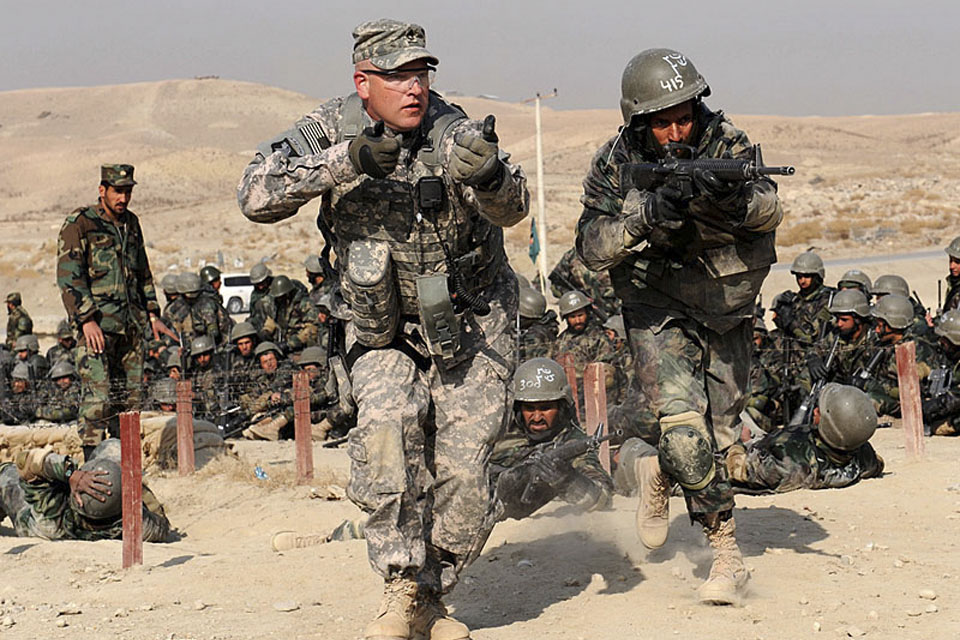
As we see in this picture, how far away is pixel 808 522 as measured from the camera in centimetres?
720

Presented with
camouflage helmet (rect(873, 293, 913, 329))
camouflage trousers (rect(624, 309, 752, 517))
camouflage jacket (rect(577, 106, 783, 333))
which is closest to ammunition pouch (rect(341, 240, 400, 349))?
camouflage jacket (rect(577, 106, 783, 333))

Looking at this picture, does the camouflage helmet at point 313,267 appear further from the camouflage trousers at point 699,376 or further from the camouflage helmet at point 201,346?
the camouflage trousers at point 699,376

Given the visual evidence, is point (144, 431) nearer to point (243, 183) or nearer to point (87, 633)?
point (87, 633)

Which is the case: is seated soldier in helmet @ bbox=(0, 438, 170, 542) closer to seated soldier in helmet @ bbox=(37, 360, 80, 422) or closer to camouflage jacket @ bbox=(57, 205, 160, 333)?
camouflage jacket @ bbox=(57, 205, 160, 333)

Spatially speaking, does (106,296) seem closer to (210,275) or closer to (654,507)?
(654,507)

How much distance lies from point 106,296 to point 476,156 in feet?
20.6

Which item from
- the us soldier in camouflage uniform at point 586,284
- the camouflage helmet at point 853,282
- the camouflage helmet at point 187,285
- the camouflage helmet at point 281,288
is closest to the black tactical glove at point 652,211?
the camouflage helmet at point 853,282

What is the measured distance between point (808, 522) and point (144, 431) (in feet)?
22.6

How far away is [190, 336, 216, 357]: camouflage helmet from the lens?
15352mm

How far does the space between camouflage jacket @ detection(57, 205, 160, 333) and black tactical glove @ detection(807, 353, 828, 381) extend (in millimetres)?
5940

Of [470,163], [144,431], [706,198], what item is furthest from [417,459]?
[144,431]

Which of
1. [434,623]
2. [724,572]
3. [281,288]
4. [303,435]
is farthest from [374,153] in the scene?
[281,288]

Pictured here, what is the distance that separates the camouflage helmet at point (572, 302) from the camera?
1441 centimetres

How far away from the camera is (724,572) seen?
5.40m
